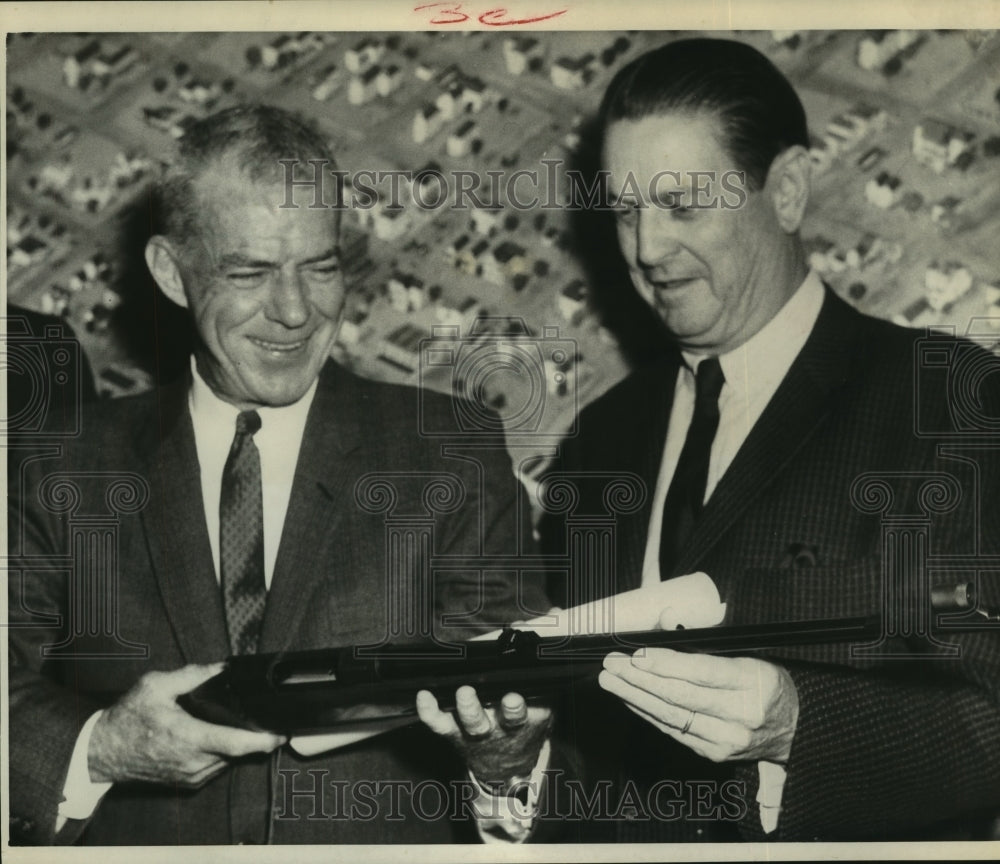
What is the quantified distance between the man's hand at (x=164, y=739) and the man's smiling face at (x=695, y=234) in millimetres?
959

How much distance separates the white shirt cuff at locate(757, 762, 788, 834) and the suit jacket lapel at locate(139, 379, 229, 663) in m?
0.88

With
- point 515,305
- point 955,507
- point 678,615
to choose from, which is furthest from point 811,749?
point 515,305

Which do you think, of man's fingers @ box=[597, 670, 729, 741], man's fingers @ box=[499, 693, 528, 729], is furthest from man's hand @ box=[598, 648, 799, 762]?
man's fingers @ box=[499, 693, 528, 729]

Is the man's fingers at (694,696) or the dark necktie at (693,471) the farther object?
the dark necktie at (693,471)

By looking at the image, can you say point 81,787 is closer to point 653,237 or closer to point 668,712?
point 668,712

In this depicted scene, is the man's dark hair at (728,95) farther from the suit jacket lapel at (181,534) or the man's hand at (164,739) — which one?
the man's hand at (164,739)

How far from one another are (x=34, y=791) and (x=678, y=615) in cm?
110

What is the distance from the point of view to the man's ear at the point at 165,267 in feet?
7.27

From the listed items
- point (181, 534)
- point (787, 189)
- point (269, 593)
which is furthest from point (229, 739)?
point (787, 189)

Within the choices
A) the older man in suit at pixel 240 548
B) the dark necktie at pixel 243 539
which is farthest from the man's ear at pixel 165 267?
the dark necktie at pixel 243 539

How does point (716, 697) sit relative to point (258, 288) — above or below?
below

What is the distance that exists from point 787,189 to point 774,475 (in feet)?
1.55

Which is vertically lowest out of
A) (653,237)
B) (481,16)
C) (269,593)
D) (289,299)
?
(269,593)

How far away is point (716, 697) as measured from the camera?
207 cm
